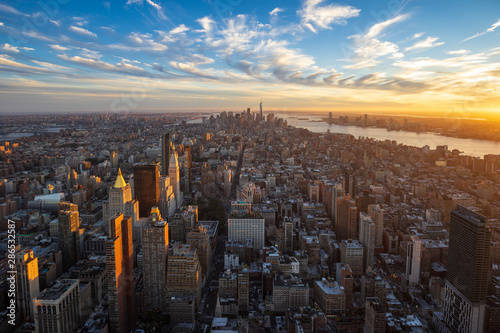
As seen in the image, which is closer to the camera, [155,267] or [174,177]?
[155,267]

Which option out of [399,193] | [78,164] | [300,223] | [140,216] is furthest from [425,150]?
[78,164]

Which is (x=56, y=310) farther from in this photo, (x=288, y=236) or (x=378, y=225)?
(x=378, y=225)

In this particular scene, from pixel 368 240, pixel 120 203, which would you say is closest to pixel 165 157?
pixel 120 203

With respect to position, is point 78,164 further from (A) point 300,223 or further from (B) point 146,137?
(A) point 300,223

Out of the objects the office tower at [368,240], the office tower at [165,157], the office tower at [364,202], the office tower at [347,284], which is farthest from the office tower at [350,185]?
the office tower at [165,157]

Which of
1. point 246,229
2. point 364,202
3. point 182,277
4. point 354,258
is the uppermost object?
point 364,202

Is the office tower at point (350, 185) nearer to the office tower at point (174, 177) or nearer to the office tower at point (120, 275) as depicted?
the office tower at point (174, 177)

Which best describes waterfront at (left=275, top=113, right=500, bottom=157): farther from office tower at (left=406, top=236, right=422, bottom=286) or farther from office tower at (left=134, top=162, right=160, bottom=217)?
office tower at (left=134, top=162, right=160, bottom=217)
